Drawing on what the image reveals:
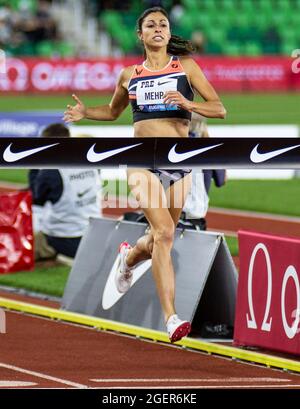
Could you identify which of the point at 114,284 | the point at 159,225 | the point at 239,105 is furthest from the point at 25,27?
the point at 159,225

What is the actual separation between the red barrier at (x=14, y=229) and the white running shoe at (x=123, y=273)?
296 cm

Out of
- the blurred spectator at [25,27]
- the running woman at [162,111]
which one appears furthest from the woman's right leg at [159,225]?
the blurred spectator at [25,27]

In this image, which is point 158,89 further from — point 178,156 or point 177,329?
point 177,329

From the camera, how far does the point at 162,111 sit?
8039mm

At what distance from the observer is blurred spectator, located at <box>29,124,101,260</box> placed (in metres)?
11.9

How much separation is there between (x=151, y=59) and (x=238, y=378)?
209cm

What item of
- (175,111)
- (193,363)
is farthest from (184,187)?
(193,363)

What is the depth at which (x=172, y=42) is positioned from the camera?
324 inches

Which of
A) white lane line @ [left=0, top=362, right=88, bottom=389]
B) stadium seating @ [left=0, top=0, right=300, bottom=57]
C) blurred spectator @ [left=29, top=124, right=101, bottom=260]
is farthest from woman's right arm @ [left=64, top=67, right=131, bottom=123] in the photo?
stadium seating @ [left=0, top=0, right=300, bottom=57]

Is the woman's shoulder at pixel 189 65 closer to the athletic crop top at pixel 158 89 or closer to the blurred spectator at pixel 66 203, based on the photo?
the athletic crop top at pixel 158 89

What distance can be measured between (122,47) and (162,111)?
118 ft

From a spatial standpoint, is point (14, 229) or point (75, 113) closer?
point (75, 113)

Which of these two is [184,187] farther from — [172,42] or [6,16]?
[6,16]

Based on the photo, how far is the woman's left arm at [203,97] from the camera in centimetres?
774
